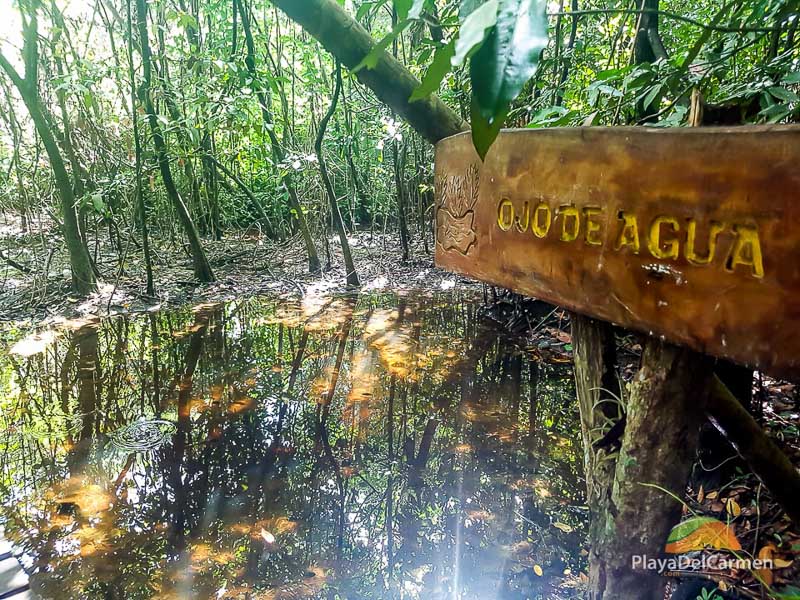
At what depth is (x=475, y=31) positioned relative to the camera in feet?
1.73

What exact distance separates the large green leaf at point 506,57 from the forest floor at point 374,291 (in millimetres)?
1257

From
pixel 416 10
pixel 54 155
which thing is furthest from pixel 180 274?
pixel 416 10

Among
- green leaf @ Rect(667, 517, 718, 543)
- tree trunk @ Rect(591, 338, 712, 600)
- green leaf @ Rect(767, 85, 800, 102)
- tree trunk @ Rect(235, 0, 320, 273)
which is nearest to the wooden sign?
tree trunk @ Rect(591, 338, 712, 600)

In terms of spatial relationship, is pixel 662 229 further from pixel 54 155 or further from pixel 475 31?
pixel 54 155

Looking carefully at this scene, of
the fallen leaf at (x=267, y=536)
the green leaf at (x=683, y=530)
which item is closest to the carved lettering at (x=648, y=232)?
the green leaf at (x=683, y=530)

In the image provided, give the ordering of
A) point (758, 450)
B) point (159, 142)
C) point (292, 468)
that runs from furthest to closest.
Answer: point (159, 142) < point (292, 468) < point (758, 450)

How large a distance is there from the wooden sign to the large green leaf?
18.5 inches

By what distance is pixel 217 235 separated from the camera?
31.2 ft

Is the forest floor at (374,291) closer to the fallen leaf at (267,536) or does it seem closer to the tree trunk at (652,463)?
the tree trunk at (652,463)

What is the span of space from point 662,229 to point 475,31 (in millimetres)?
596

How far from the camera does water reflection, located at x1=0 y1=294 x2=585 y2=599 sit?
217 centimetres

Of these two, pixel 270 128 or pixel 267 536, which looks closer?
pixel 267 536

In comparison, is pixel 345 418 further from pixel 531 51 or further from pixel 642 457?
pixel 531 51

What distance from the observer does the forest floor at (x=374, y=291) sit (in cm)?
186
